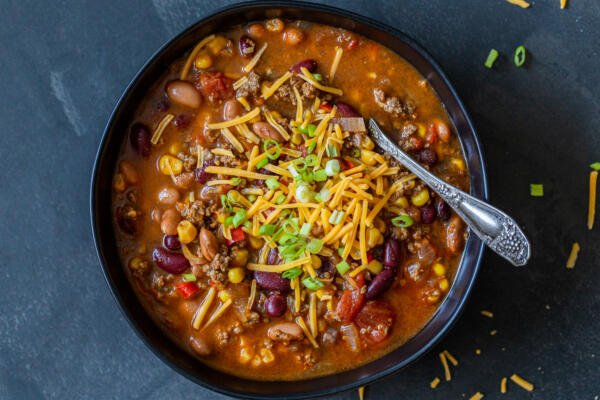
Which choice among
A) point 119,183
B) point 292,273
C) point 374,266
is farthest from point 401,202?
point 119,183

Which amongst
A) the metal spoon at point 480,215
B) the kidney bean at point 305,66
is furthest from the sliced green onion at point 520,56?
the kidney bean at point 305,66

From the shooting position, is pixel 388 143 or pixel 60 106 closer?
pixel 388 143

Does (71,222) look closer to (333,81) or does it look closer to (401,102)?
(333,81)

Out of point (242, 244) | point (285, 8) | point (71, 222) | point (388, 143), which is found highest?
point (285, 8)

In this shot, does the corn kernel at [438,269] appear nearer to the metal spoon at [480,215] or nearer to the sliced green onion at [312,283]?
the metal spoon at [480,215]

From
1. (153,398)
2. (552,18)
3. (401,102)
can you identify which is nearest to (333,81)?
(401,102)

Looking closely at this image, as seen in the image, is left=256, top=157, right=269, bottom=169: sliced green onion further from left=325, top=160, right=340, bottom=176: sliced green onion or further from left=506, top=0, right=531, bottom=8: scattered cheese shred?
left=506, top=0, right=531, bottom=8: scattered cheese shred

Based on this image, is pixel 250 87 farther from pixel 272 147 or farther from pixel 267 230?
pixel 267 230
